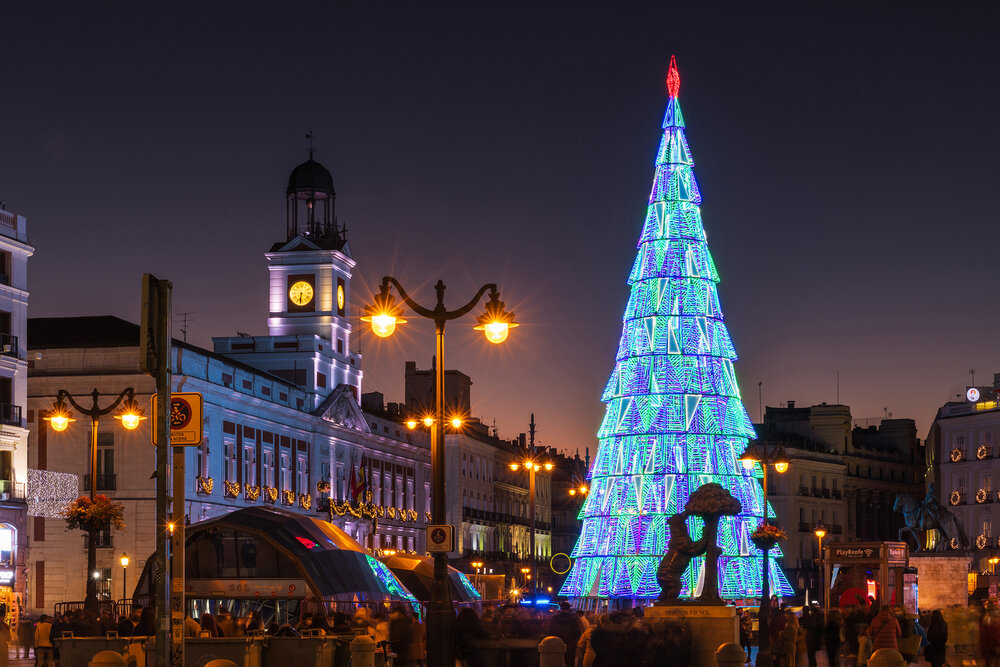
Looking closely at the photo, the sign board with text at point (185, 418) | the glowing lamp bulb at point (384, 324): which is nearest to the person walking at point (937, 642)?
the glowing lamp bulb at point (384, 324)

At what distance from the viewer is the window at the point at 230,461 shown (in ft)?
238

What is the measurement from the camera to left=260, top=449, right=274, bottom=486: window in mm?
77562

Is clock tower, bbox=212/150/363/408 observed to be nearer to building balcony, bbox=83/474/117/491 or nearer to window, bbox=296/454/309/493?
window, bbox=296/454/309/493

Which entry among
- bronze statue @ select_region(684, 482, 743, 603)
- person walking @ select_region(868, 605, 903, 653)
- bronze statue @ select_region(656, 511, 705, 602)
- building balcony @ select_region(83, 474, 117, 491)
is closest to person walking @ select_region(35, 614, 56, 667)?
bronze statue @ select_region(656, 511, 705, 602)

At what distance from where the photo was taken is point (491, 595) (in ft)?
176

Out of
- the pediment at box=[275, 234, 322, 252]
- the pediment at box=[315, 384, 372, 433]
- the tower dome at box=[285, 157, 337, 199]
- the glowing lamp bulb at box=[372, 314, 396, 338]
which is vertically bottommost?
the glowing lamp bulb at box=[372, 314, 396, 338]

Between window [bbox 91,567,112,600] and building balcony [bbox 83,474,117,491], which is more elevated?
building balcony [bbox 83,474,117,491]

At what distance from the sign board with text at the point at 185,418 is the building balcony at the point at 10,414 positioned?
43728 mm

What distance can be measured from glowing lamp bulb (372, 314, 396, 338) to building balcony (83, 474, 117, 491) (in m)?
41.5

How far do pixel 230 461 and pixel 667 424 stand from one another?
74.5 ft

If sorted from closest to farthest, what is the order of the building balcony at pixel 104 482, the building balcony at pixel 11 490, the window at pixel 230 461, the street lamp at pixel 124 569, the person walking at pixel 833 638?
the person walking at pixel 833 638, the building balcony at pixel 11 490, the street lamp at pixel 124 569, the building balcony at pixel 104 482, the window at pixel 230 461

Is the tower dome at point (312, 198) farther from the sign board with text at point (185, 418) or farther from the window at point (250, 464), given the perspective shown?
the sign board with text at point (185, 418)

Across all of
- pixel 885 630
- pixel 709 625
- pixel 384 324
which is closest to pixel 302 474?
pixel 384 324

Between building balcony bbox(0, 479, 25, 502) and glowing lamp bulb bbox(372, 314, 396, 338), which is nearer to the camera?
glowing lamp bulb bbox(372, 314, 396, 338)
